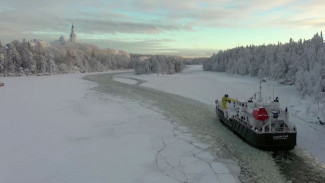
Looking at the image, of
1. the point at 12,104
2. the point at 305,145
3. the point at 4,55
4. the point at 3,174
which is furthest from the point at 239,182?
the point at 4,55

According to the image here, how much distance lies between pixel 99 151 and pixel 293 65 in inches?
3002

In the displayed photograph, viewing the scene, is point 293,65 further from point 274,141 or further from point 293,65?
point 274,141

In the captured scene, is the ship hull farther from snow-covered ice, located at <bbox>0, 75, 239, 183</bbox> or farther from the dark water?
snow-covered ice, located at <bbox>0, 75, 239, 183</bbox>

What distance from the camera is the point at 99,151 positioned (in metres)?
24.3

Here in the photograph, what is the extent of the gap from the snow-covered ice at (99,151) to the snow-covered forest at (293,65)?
86.6 ft

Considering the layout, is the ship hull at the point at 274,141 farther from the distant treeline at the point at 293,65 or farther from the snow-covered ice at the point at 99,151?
the distant treeline at the point at 293,65

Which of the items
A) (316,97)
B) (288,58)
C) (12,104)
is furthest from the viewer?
(288,58)

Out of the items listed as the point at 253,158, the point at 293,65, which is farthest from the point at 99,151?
the point at 293,65

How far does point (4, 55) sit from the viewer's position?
148 metres

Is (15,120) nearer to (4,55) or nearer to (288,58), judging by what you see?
(288,58)

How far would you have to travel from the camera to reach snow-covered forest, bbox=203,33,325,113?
51.7m

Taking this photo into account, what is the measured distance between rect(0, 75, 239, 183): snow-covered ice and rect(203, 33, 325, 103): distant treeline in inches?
1045

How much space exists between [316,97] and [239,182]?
2991cm

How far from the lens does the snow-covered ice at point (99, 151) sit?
1944 cm
